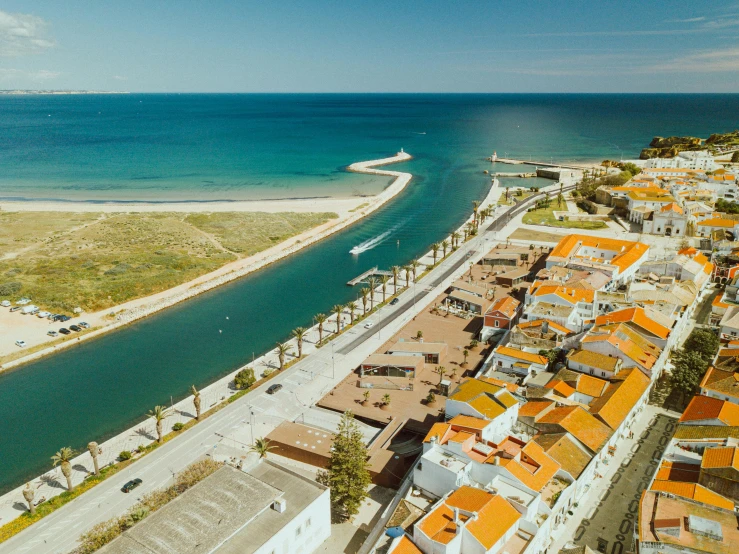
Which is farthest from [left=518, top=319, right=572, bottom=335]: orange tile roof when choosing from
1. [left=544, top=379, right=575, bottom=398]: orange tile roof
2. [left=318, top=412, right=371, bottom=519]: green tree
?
[left=318, top=412, right=371, bottom=519]: green tree

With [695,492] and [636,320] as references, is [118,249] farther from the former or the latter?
[695,492]

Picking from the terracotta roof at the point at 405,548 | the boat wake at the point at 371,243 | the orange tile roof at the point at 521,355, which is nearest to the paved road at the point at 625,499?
the orange tile roof at the point at 521,355

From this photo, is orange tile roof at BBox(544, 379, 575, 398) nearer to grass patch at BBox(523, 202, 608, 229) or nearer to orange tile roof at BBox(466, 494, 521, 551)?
orange tile roof at BBox(466, 494, 521, 551)

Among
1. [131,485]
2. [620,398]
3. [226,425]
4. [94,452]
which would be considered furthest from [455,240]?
[94,452]

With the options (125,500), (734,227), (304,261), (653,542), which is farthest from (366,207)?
(653,542)

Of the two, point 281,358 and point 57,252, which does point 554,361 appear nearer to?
point 281,358

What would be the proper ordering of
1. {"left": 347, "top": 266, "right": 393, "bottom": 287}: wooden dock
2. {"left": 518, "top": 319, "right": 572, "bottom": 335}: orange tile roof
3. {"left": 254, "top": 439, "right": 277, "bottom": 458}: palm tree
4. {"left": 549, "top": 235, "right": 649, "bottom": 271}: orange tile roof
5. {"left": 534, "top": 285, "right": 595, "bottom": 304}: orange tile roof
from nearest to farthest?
{"left": 254, "top": 439, "right": 277, "bottom": 458}: palm tree → {"left": 518, "top": 319, "right": 572, "bottom": 335}: orange tile roof → {"left": 534, "top": 285, "right": 595, "bottom": 304}: orange tile roof → {"left": 549, "top": 235, "right": 649, "bottom": 271}: orange tile roof → {"left": 347, "top": 266, "right": 393, "bottom": 287}: wooden dock
